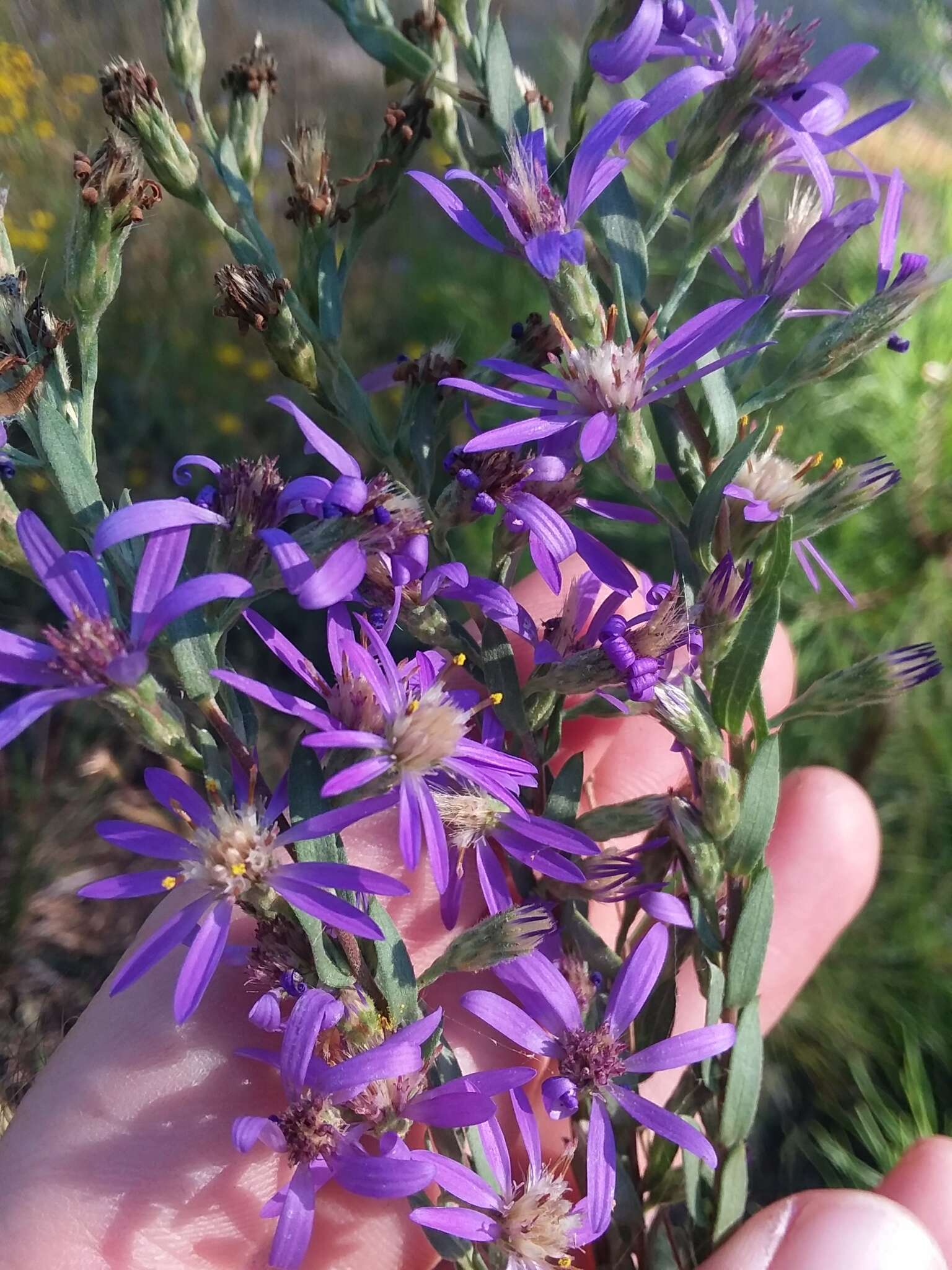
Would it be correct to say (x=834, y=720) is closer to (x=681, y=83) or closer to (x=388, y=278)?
(x=681, y=83)

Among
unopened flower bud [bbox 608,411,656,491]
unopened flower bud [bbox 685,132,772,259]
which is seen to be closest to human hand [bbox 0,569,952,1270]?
unopened flower bud [bbox 608,411,656,491]

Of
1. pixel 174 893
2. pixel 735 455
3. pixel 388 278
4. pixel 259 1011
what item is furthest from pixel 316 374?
pixel 388 278

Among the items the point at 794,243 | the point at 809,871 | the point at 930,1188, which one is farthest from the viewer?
the point at 809,871

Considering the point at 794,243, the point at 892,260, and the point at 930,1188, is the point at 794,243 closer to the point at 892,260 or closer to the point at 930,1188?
the point at 892,260

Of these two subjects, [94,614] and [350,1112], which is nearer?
[94,614]

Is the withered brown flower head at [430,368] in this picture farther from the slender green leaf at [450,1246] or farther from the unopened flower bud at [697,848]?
the slender green leaf at [450,1246]

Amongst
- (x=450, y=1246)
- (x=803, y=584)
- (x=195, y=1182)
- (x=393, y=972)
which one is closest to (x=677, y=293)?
(x=393, y=972)

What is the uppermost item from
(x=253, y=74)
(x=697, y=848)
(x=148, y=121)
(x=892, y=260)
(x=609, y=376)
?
(x=253, y=74)
